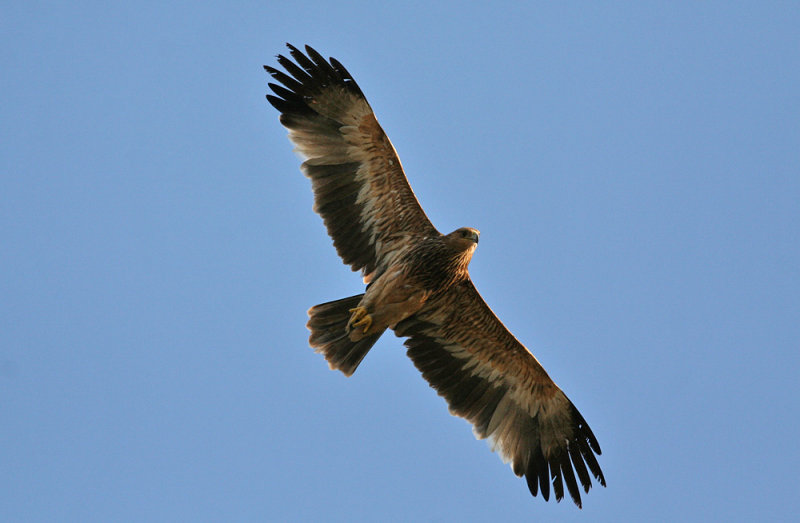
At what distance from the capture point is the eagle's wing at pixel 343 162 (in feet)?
40.7

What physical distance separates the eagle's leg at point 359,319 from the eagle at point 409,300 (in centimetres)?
1

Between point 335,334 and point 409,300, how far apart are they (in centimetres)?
98

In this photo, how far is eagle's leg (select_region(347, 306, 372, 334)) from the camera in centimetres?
1215

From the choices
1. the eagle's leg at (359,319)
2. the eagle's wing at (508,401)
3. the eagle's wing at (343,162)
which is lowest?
the eagle's wing at (508,401)

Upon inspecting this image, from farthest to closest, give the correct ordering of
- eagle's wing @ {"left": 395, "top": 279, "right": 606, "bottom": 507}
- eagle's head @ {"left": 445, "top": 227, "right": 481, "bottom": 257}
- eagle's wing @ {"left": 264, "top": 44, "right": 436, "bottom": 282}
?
1. eagle's wing @ {"left": 395, "top": 279, "right": 606, "bottom": 507}
2. eagle's wing @ {"left": 264, "top": 44, "right": 436, "bottom": 282}
3. eagle's head @ {"left": 445, "top": 227, "right": 481, "bottom": 257}

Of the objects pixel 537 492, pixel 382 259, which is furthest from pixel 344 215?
pixel 537 492

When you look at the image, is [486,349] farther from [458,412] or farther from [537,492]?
[537,492]

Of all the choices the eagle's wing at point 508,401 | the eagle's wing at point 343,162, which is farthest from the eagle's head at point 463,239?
the eagle's wing at point 508,401

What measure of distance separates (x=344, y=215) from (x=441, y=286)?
1469 millimetres

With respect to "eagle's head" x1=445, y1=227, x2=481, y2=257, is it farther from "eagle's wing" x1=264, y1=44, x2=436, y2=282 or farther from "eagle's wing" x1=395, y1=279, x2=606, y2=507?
"eagle's wing" x1=395, y1=279, x2=606, y2=507

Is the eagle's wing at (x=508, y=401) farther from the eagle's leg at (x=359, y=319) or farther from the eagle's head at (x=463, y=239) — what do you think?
the eagle's head at (x=463, y=239)

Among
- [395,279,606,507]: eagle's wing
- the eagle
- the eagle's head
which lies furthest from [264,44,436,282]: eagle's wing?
[395,279,606,507]: eagle's wing

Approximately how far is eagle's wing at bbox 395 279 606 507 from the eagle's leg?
30.6 inches

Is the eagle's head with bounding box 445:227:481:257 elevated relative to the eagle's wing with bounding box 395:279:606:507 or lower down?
elevated
